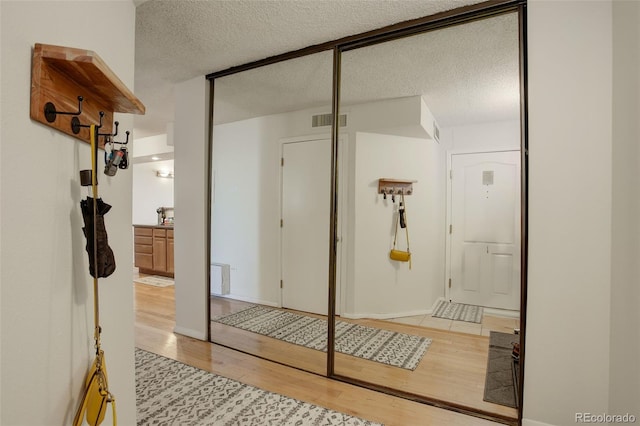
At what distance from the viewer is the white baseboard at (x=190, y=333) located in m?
2.92

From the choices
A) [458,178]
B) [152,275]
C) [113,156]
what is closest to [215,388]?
[113,156]

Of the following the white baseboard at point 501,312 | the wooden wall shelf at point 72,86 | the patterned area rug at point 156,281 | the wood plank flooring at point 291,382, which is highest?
the wooden wall shelf at point 72,86

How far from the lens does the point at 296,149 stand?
3.41 metres

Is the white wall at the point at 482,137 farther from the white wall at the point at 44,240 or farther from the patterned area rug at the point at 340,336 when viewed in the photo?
the white wall at the point at 44,240

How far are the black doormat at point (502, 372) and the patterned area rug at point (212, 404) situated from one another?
37.4 inches

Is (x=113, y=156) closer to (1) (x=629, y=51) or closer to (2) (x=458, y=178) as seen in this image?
(1) (x=629, y=51)

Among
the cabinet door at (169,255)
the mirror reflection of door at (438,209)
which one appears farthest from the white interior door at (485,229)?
the cabinet door at (169,255)

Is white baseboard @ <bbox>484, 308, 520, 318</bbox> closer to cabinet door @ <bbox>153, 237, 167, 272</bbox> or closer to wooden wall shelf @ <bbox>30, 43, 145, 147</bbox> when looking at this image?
wooden wall shelf @ <bbox>30, 43, 145, 147</bbox>

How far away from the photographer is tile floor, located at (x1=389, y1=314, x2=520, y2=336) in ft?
9.22

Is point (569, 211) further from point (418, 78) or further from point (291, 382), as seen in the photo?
point (291, 382)

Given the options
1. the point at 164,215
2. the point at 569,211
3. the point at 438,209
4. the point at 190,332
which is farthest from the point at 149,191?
the point at 569,211

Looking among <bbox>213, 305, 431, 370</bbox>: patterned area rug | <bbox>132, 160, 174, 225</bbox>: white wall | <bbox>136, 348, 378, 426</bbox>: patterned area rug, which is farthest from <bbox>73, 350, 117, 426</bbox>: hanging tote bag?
<bbox>132, 160, 174, 225</bbox>: white wall

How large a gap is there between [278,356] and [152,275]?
4.39 meters
